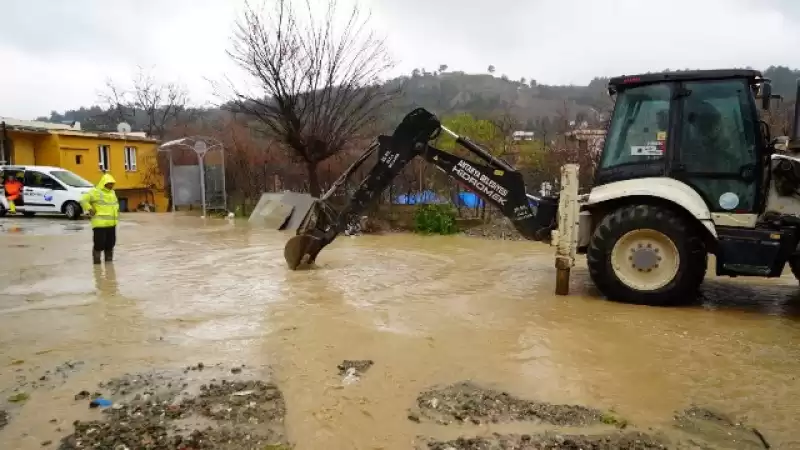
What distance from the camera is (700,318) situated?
19.9ft

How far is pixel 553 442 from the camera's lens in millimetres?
3285

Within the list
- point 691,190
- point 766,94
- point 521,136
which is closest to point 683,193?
point 691,190

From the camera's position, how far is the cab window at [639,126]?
21.4 ft

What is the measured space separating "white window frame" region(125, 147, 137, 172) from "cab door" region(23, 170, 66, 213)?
11.5 m

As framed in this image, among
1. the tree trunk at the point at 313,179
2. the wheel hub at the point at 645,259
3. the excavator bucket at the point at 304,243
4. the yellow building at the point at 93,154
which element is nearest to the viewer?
the wheel hub at the point at 645,259

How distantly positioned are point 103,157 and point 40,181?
10598mm

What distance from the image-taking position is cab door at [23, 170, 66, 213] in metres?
17.8

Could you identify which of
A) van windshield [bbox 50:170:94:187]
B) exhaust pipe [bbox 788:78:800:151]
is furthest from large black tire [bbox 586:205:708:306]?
van windshield [bbox 50:170:94:187]

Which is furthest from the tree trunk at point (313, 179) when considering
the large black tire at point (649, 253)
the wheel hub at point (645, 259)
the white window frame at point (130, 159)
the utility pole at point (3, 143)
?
the white window frame at point (130, 159)

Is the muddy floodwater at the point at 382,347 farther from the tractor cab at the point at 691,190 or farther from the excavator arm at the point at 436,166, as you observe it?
the excavator arm at the point at 436,166

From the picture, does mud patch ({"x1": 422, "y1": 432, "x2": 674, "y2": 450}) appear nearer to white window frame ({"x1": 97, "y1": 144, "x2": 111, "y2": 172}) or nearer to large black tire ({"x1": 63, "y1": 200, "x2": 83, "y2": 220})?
large black tire ({"x1": 63, "y1": 200, "x2": 83, "y2": 220})

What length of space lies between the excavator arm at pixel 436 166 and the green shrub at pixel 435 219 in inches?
229

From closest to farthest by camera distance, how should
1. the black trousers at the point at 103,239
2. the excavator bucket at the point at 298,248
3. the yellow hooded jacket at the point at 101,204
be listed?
1. the excavator bucket at the point at 298,248
2. the yellow hooded jacket at the point at 101,204
3. the black trousers at the point at 103,239

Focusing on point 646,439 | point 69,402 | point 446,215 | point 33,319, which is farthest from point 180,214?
point 646,439
